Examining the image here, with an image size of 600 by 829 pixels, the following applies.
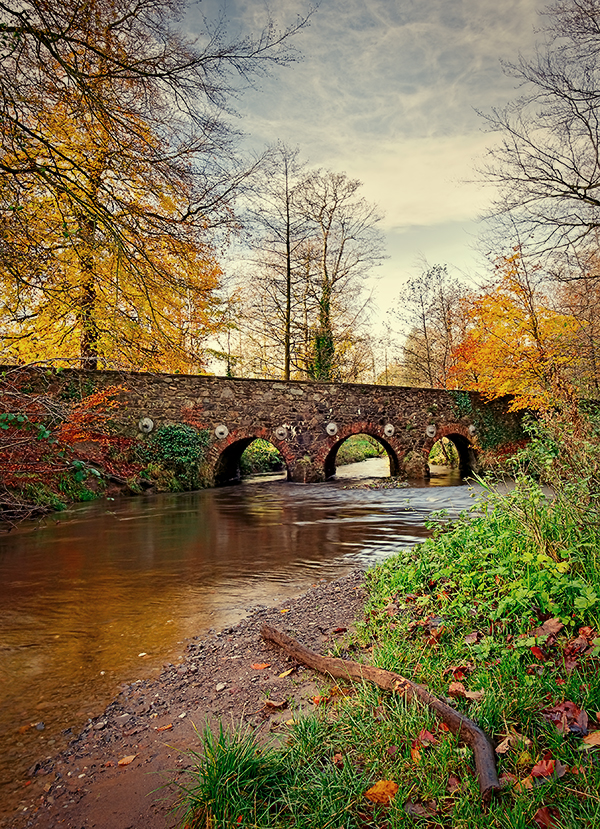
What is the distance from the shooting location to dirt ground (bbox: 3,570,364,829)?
75.2 inches

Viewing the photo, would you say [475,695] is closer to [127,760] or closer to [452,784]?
[452,784]

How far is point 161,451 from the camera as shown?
40.9ft

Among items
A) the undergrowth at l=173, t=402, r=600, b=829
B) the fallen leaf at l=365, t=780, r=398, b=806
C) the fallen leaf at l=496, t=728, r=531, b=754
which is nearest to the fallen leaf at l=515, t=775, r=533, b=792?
the undergrowth at l=173, t=402, r=600, b=829

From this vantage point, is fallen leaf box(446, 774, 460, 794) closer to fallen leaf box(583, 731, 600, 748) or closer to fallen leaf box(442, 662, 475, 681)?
fallen leaf box(583, 731, 600, 748)

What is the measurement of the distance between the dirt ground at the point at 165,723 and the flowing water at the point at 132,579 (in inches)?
6.8

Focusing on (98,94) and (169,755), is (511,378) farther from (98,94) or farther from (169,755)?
(169,755)

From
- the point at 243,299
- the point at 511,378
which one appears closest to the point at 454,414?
the point at 511,378

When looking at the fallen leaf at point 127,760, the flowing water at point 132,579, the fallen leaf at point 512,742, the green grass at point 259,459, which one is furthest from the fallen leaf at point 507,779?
the green grass at point 259,459

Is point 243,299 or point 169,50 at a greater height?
→ point 243,299

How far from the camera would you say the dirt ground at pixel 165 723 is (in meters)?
1.91

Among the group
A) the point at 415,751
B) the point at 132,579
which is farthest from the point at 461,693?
the point at 132,579

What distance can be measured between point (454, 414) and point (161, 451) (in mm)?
9972

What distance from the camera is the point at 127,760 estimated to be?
2.20 meters

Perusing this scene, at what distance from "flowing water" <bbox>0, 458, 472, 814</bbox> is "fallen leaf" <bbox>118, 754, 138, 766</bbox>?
0.44 m
